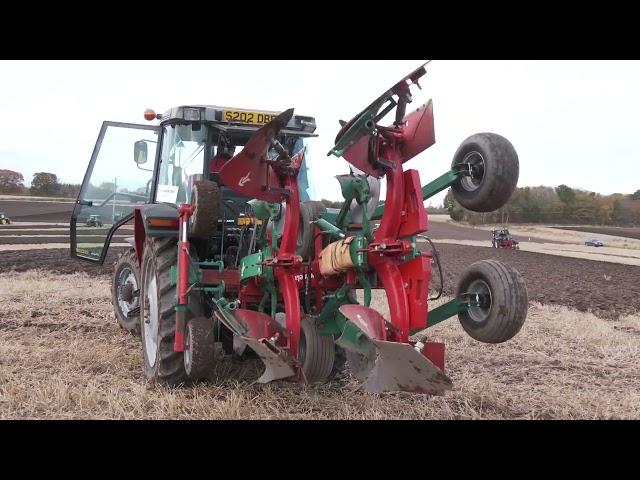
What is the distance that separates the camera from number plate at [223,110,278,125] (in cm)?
575

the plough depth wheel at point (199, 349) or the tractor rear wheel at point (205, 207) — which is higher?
the tractor rear wheel at point (205, 207)

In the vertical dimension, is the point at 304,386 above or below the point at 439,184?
below

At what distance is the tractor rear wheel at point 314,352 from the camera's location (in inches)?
172

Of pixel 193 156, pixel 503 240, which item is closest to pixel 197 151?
pixel 193 156

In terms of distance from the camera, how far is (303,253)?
15.9ft

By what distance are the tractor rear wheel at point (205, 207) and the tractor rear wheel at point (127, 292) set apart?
201 centimetres

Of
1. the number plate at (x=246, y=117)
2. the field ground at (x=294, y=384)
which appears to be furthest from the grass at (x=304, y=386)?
the number plate at (x=246, y=117)

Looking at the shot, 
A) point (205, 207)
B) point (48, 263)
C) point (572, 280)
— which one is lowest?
point (48, 263)

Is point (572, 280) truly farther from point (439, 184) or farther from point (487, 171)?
point (487, 171)

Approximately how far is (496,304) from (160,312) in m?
2.59

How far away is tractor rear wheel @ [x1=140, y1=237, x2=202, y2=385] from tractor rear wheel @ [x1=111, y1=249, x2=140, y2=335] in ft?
3.60

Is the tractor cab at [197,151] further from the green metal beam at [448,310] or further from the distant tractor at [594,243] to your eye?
the distant tractor at [594,243]

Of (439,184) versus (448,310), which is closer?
(439,184)

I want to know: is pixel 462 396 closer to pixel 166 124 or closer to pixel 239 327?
pixel 239 327
